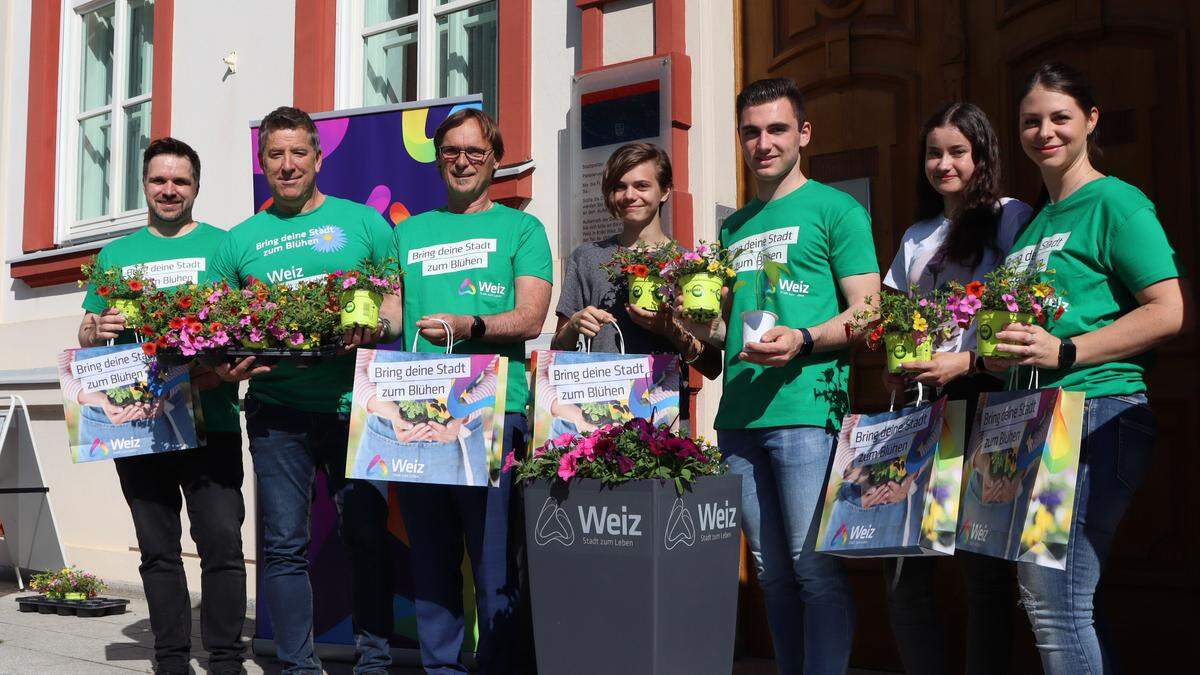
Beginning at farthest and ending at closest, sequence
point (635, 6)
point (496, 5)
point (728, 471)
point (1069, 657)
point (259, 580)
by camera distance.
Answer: point (496, 5)
point (635, 6)
point (259, 580)
point (728, 471)
point (1069, 657)

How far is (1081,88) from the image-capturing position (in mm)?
3109

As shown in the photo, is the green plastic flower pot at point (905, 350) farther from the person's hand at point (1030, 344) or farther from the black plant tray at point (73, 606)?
the black plant tray at point (73, 606)

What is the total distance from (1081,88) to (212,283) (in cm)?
266

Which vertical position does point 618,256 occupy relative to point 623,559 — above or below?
above

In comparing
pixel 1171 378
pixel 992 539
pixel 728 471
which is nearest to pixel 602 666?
pixel 728 471

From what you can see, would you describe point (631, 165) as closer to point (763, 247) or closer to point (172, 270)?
point (763, 247)

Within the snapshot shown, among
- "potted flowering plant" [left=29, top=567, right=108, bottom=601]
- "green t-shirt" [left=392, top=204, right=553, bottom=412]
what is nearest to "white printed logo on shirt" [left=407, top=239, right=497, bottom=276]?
"green t-shirt" [left=392, top=204, right=553, bottom=412]

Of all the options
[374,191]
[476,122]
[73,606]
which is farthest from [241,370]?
[73,606]

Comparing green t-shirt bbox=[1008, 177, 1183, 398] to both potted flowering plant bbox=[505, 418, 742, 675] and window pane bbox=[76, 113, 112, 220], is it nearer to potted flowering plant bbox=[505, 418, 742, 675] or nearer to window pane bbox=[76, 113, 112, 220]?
potted flowering plant bbox=[505, 418, 742, 675]

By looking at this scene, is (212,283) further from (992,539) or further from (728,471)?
(992,539)

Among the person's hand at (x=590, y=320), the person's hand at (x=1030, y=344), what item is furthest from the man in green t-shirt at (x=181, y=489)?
the person's hand at (x=1030, y=344)

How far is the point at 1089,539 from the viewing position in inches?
114

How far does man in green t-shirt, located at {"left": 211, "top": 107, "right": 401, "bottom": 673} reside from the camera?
416cm

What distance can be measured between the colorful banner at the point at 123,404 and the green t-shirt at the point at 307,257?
27 cm
